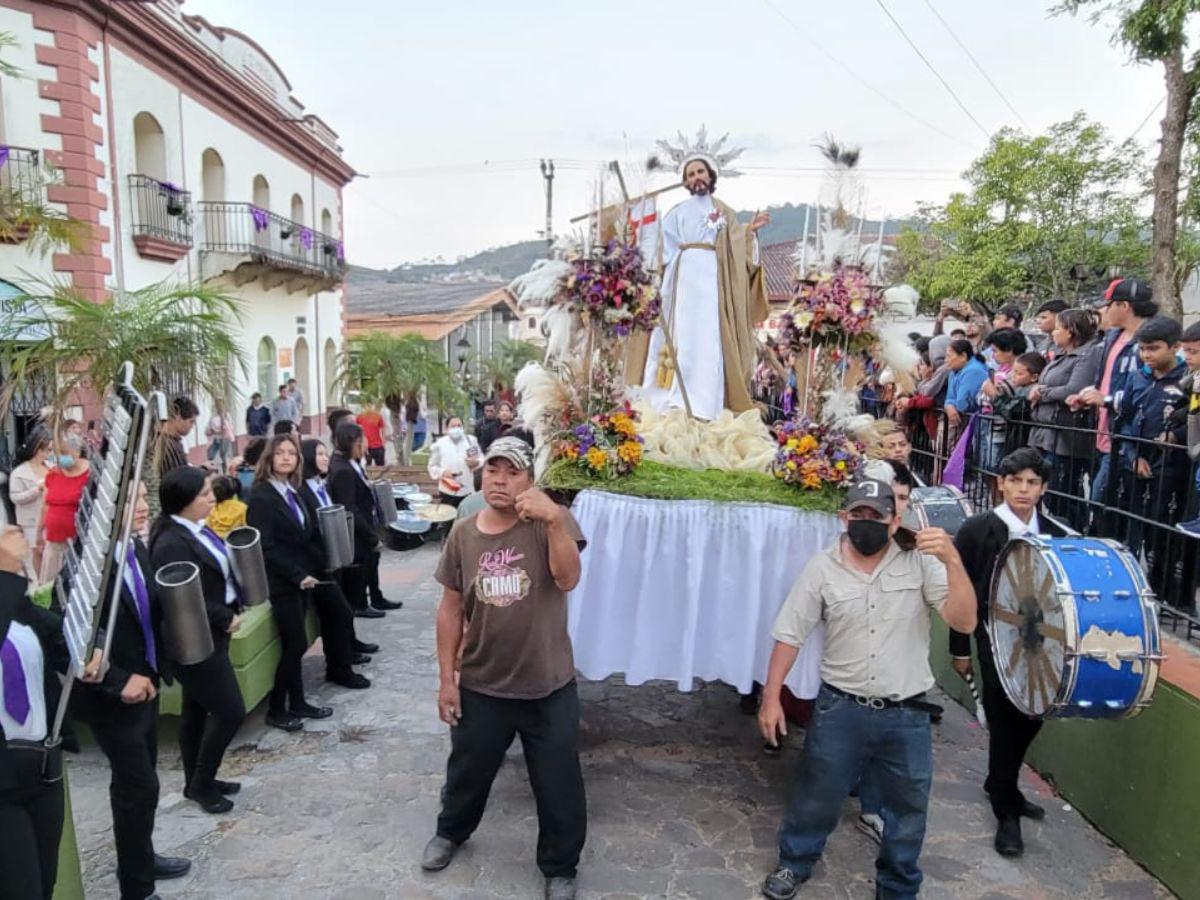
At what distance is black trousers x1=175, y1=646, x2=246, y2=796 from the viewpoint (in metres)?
3.84

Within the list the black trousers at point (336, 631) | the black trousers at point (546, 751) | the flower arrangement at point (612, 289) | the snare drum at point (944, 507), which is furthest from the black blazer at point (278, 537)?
the snare drum at point (944, 507)

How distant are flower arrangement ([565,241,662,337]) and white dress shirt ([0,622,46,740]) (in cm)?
302

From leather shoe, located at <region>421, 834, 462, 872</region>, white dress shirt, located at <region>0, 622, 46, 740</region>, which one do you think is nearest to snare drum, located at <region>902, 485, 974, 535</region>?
leather shoe, located at <region>421, 834, 462, 872</region>

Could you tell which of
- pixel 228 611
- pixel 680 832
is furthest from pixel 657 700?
pixel 228 611

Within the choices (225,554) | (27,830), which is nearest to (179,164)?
(225,554)

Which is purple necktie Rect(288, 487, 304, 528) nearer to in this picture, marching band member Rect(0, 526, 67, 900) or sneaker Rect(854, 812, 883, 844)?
marching band member Rect(0, 526, 67, 900)

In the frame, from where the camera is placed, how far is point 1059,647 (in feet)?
10.2

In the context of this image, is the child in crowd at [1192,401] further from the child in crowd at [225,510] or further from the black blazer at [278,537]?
the child in crowd at [225,510]

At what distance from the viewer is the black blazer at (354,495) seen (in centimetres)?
634

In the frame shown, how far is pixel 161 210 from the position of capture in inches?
610

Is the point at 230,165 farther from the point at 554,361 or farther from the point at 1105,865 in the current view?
the point at 1105,865

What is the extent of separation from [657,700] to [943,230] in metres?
22.1

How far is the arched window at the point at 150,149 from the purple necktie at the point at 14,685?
51.7 feet

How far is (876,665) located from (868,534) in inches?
20.2
